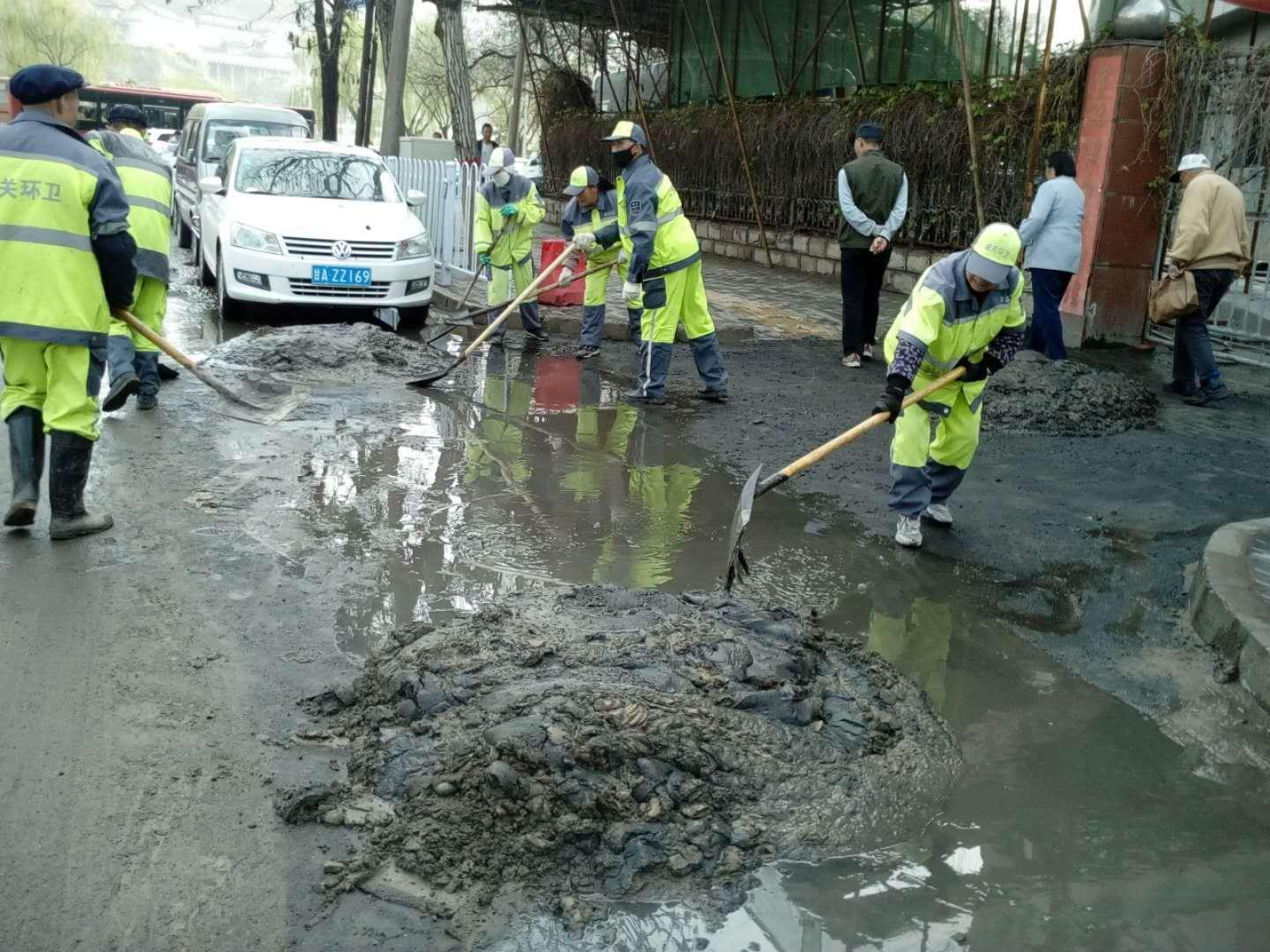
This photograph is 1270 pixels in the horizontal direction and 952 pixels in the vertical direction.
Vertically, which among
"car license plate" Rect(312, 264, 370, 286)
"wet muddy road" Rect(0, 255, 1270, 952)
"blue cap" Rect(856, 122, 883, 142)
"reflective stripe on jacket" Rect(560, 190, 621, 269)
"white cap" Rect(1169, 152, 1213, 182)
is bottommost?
"wet muddy road" Rect(0, 255, 1270, 952)

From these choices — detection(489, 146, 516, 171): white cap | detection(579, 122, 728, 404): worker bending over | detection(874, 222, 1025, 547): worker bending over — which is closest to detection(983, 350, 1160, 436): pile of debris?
detection(579, 122, 728, 404): worker bending over

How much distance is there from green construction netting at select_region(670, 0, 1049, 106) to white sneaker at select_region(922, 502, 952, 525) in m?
8.53

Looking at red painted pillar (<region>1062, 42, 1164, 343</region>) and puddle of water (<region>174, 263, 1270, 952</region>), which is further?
red painted pillar (<region>1062, 42, 1164, 343</region>)

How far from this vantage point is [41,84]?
15.7 feet

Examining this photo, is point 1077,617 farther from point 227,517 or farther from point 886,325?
point 886,325

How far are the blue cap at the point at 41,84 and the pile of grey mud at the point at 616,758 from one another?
277 centimetres

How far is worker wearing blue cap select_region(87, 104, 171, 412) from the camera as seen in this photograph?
267 inches

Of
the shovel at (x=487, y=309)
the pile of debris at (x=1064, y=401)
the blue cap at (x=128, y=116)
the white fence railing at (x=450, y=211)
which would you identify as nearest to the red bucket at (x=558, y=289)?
the shovel at (x=487, y=309)

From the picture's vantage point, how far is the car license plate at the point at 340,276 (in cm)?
1028

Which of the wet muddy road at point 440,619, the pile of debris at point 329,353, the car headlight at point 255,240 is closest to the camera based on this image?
the wet muddy road at point 440,619

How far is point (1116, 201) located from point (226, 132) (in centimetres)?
1139

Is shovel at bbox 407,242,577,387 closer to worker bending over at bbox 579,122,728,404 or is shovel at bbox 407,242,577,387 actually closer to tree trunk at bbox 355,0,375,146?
worker bending over at bbox 579,122,728,404

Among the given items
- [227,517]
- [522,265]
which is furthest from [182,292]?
[227,517]

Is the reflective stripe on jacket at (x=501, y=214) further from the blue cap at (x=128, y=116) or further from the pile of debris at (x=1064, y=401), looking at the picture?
the pile of debris at (x=1064, y=401)
